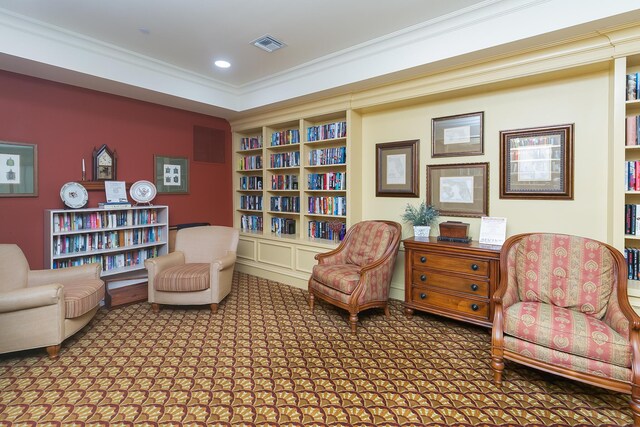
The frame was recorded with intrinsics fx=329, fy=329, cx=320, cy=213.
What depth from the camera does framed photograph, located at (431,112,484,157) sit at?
3469 mm

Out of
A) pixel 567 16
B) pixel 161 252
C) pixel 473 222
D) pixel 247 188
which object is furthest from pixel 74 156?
pixel 567 16

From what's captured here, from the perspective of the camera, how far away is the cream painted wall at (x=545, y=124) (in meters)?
2.88

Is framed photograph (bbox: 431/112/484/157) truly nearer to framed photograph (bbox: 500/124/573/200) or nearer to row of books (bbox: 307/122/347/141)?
framed photograph (bbox: 500/124/573/200)

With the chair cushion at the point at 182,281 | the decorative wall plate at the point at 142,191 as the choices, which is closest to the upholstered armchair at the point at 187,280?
the chair cushion at the point at 182,281

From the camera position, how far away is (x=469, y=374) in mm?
2393

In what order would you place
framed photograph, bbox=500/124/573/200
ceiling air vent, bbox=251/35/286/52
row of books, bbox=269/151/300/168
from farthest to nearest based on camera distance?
row of books, bbox=269/151/300/168 < ceiling air vent, bbox=251/35/286/52 < framed photograph, bbox=500/124/573/200

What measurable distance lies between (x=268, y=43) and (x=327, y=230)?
240 cm

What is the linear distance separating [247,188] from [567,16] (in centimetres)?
451

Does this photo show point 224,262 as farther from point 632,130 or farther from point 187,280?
point 632,130

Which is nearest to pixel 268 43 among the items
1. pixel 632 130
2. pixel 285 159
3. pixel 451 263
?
pixel 285 159

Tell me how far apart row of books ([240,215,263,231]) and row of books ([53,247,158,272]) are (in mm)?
1532

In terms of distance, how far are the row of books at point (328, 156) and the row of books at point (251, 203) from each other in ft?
4.10

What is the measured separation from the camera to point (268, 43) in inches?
135

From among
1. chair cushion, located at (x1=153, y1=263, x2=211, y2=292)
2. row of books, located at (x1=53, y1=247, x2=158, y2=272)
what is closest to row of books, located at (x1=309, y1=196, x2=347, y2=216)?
chair cushion, located at (x1=153, y1=263, x2=211, y2=292)
